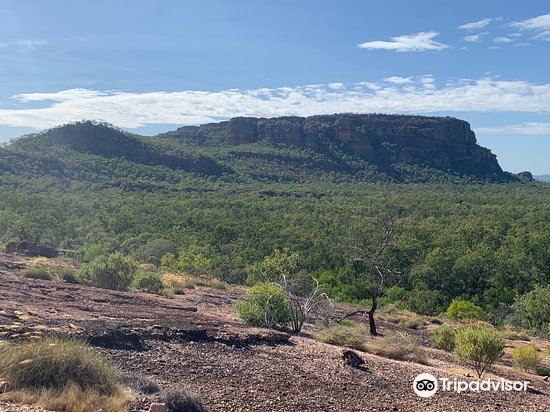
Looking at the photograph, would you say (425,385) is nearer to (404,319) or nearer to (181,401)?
(181,401)

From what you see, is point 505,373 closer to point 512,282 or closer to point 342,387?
point 342,387

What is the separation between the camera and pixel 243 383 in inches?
339

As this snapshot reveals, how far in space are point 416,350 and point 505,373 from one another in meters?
1.93

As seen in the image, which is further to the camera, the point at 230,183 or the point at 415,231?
the point at 230,183

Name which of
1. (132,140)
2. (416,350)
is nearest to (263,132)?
(132,140)

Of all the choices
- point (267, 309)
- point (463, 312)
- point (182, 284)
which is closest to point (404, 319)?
point (463, 312)

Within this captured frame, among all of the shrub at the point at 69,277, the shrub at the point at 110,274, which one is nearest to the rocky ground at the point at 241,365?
the shrub at the point at 110,274

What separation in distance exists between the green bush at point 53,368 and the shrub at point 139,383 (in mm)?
233

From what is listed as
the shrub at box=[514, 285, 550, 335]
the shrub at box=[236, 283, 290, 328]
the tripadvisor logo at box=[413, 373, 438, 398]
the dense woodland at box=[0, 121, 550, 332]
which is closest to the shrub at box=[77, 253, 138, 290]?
the shrub at box=[236, 283, 290, 328]

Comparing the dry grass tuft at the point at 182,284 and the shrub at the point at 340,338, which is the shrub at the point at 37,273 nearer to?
the dry grass tuft at the point at 182,284

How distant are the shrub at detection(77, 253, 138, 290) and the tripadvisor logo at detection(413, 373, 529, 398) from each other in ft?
39.5

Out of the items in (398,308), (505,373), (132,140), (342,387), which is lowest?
(398,308)

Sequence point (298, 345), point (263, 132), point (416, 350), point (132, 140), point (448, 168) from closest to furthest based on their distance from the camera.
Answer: point (298, 345) → point (416, 350) → point (132, 140) → point (448, 168) → point (263, 132)

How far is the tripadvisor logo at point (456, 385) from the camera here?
30.9 ft
